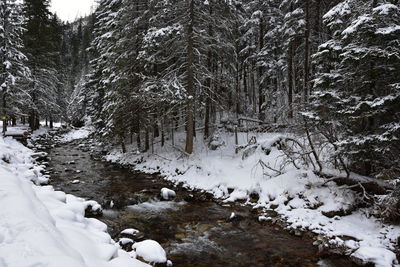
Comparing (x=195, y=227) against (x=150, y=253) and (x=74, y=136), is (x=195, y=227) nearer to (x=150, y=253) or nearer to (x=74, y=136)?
(x=150, y=253)

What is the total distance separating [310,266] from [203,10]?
1458 centimetres

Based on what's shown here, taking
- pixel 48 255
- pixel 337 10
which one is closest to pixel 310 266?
pixel 48 255

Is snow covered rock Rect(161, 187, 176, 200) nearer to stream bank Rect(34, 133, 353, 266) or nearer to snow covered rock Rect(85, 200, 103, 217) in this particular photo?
stream bank Rect(34, 133, 353, 266)

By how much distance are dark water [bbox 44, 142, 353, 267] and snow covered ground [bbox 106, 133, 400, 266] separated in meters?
0.67

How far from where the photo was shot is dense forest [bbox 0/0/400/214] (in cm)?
863

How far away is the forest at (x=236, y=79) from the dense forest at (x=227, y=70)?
0.06 m

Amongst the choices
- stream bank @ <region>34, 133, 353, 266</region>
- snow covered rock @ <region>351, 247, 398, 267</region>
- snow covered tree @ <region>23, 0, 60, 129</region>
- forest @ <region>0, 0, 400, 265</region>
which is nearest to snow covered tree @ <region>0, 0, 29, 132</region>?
forest @ <region>0, 0, 400, 265</region>

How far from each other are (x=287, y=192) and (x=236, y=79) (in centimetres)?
1203

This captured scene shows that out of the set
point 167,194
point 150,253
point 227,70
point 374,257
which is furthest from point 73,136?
point 374,257

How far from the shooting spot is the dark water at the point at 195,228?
7289 millimetres

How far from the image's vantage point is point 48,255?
12.0 feet

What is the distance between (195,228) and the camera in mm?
9164

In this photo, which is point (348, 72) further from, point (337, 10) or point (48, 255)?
point (48, 255)

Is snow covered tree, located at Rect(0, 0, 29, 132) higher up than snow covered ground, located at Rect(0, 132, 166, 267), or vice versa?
snow covered tree, located at Rect(0, 0, 29, 132)
